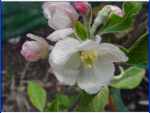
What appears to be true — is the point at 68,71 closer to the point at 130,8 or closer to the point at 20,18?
the point at 130,8

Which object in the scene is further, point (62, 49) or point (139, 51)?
point (139, 51)

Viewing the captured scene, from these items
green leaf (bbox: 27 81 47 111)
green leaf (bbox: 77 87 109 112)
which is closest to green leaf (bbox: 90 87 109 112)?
green leaf (bbox: 77 87 109 112)

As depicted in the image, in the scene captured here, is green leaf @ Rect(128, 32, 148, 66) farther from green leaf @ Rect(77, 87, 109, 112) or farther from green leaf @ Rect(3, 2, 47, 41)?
green leaf @ Rect(3, 2, 47, 41)

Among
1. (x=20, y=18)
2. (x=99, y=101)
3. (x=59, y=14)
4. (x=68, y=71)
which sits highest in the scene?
(x=59, y=14)

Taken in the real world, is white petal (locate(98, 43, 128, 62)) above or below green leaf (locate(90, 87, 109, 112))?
above

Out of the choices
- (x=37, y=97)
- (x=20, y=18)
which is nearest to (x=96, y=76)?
(x=37, y=97)

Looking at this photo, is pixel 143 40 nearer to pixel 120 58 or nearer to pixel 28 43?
pixel 120 58

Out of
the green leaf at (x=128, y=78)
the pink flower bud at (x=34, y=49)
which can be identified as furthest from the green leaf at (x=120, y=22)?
the green leaf at (x=128, y=78)
